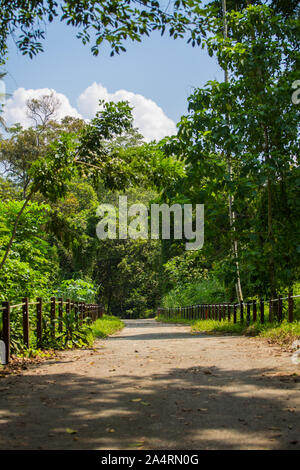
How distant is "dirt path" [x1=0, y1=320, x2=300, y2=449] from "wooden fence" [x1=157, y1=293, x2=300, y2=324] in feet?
16.1

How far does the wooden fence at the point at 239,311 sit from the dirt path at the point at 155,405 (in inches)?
194

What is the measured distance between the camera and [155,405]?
17.5ft

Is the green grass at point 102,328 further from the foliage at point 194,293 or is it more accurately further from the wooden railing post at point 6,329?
the foliage at point 194,293

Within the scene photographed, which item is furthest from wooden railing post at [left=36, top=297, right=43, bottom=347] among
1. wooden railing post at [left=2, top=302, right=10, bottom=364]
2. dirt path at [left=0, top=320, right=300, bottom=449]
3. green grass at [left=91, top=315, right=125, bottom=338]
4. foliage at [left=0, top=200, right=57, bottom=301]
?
green grass at [left=91, top=315, right=125, bottom=338]

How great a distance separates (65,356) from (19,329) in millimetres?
1084

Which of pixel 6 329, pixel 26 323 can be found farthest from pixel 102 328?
pixel 6 329

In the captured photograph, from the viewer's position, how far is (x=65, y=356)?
999cm

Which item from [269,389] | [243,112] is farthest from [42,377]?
[243,112]

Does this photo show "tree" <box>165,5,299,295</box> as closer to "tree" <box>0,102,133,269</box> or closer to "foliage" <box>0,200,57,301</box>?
"tree" <box>0,102,133,269</box>

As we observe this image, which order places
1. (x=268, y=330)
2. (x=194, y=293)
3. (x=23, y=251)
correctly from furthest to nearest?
1. (x=194, y=293)
2. (x=23, y=251)
3. (x=268, y=330)

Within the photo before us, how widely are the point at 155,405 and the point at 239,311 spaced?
16128 millimetres

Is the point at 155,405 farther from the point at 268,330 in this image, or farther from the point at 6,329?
the point at 268,330

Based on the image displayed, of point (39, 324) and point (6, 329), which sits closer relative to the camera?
point (6, 329)
